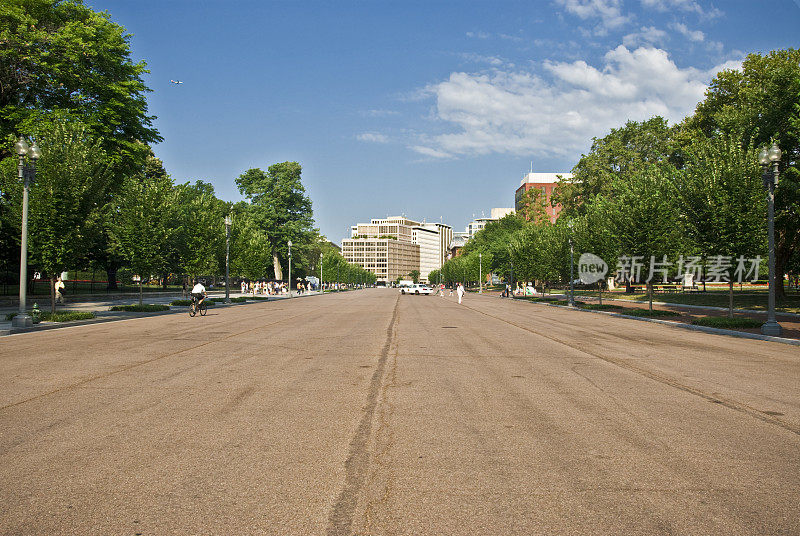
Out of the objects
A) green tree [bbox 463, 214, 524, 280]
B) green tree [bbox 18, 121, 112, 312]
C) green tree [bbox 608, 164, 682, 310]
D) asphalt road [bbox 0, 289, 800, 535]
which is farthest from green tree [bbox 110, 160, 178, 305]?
green tree [bbox 463, 214, 524, 280]

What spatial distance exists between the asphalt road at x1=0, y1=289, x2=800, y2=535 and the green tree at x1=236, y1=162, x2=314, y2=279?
6061 cm

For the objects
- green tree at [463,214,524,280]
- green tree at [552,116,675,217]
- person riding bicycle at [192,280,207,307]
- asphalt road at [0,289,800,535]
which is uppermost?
green tree at [552,116,675,217]

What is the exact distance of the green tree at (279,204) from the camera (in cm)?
7075

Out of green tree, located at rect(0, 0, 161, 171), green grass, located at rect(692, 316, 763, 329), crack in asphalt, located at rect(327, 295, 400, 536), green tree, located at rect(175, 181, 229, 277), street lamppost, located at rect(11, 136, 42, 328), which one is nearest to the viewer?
crack in asphalt, located at rect(327, 295, 400, 536)

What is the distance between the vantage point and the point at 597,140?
6738 centimetres

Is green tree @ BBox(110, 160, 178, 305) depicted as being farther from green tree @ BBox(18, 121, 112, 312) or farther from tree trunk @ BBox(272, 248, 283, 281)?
tree trunk @ BBox(272, 248, 283, 281)

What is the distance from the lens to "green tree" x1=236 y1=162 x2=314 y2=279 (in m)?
70.8

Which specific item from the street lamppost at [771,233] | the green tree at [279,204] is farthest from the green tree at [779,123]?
the green tree at [279,204]

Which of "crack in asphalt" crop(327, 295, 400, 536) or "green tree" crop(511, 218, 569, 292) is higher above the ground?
"green tree" crop(511, 218, 569, 292)

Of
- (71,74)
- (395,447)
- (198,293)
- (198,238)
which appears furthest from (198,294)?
(395,447)

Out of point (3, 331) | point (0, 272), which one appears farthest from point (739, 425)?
point (0, 272)

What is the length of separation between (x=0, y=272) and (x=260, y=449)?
4382cm

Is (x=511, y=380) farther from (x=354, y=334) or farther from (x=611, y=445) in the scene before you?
(x=354, y=334)

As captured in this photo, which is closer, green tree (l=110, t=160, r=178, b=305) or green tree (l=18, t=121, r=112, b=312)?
green tree (l=18, t=121, r=112, b=312)
